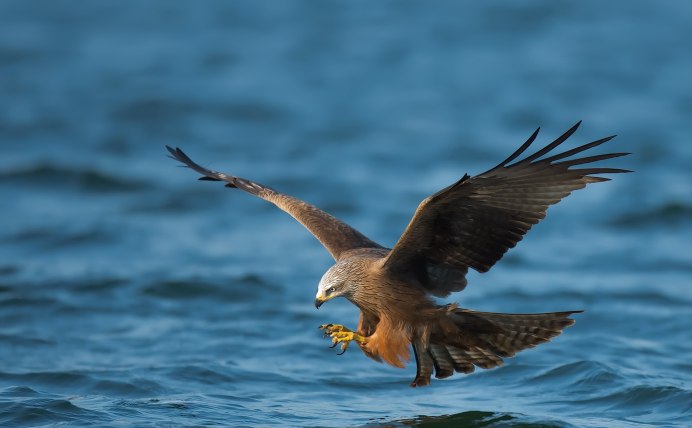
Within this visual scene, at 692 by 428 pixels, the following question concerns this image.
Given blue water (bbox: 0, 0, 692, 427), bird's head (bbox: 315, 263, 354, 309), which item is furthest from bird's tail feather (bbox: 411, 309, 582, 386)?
bird's head (bbox: 315, 263, 354, 309)

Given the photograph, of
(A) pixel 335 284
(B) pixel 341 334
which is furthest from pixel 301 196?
(A) pixel 335 284

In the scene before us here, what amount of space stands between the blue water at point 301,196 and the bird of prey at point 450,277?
22.7 inches

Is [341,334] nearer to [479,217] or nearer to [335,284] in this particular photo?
[335,284]

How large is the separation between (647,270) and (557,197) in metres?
5.97

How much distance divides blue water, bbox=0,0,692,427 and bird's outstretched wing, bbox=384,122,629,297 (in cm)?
119

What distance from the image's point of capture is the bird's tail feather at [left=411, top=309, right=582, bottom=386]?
26.8ft

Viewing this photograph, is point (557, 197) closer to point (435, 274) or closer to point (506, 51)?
point (435, 274)

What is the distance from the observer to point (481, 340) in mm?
8453

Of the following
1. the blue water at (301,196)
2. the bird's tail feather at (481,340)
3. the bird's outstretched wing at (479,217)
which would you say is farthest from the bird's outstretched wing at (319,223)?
the blue water at (301,196)

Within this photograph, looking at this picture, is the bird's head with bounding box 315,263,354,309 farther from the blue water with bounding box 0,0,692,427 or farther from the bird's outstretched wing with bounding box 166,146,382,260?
the blue water with bounding box 0,0,692,427

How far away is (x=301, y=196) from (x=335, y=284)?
26.0 ft

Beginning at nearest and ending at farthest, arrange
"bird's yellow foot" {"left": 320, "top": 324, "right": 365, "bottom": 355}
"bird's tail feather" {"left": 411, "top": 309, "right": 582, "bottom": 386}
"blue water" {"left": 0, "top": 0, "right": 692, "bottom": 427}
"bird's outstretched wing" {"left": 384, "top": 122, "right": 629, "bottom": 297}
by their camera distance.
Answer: "bird's outstretched wing" {"left": 384, "top": 122, "right": 629, "bottom": 297} < "bird's tail feather" {"left": 411, "top": 309, "right": 582, "bottom": 386} < "bird's yellow foot" {"left": 320, "top": 324, "right": 365, "bottom": 355} < "blue water" {"left": 0, "top": 0, "right": 692, "bottom": 427}

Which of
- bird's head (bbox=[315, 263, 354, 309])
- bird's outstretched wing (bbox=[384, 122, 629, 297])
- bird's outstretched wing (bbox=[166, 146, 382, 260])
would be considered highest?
bird's outstretched wing (bbox=[166, 146, 382, 260])

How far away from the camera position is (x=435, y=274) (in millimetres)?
8469
